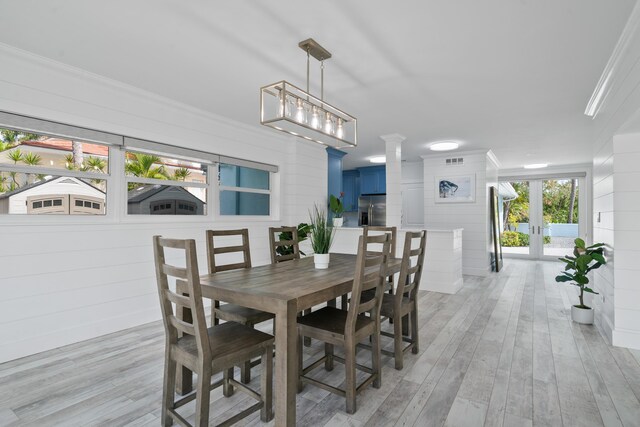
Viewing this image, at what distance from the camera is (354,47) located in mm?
2516

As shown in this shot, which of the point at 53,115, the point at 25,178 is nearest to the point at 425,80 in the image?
the point at 53,115

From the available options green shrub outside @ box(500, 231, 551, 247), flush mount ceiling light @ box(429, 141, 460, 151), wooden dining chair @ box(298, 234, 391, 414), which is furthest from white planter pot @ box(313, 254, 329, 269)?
green shrub outside @ box(500, 231, 551, 247)

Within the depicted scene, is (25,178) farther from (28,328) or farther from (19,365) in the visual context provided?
(19,365)

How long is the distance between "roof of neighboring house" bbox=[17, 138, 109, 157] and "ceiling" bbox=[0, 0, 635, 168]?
2.28 feet

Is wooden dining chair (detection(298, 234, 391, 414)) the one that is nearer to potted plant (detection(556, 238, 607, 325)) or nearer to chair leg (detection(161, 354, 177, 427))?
chair leg (detection(161, 354, 177, 427))

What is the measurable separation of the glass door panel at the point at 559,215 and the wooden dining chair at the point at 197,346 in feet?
30.6

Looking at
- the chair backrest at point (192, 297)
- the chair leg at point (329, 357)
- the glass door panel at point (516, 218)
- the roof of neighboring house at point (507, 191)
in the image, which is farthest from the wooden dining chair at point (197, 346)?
the roof of neighboring house at point (507, 191)

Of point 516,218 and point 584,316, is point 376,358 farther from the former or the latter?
point 516,218

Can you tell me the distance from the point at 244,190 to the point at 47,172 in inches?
89.9

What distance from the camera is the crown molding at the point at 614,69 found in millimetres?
2157

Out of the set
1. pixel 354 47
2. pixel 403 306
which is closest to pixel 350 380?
pixel 403 306

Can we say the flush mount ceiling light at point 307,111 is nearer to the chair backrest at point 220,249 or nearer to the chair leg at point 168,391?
the chair backrest at point 220,249

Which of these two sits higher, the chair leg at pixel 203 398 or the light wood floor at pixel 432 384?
the chair leg at pixel 203 398

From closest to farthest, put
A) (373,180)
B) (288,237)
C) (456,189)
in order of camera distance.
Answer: (288,237)
(456,189)
(373,180)
